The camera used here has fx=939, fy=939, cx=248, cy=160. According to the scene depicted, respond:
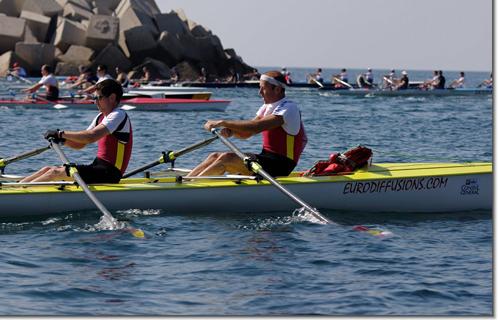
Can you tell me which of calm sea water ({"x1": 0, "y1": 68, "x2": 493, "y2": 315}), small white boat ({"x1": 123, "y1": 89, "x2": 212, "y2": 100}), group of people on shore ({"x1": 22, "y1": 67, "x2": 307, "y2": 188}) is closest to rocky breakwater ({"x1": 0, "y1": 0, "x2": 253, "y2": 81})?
small white boat ({"x1": 123, "y1": 89, "x2": 212, "y2": 100})

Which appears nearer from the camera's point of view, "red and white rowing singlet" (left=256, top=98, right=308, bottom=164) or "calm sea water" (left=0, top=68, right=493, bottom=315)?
"calm sea water" (left=0, top=68, right=493, bottom=315)

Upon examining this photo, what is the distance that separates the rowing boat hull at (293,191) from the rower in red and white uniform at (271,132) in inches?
8.9

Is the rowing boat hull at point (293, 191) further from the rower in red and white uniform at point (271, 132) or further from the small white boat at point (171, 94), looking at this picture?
the small white boat at point (171, 94)

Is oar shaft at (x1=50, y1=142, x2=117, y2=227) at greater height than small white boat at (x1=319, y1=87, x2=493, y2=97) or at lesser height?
greater

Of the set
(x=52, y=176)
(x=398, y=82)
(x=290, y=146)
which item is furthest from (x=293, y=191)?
(x=398, y=82)

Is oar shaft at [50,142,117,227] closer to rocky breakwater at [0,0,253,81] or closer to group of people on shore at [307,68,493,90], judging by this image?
group of people on shore at [307,68,493,90]

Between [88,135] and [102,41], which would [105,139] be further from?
[102,41]

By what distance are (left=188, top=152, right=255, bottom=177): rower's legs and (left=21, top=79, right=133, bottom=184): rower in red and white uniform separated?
114 cm

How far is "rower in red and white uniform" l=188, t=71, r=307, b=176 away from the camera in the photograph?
469 inches

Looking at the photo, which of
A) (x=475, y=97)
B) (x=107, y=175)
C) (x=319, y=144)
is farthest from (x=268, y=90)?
(x=475, y=97)

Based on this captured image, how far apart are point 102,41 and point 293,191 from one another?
50304 millimetres

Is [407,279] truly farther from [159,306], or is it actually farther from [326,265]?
[159,306]

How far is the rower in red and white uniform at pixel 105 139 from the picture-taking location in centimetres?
1142

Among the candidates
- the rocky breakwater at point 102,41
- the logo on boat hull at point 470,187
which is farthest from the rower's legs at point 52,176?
the rocky breakwater at point 102,41
